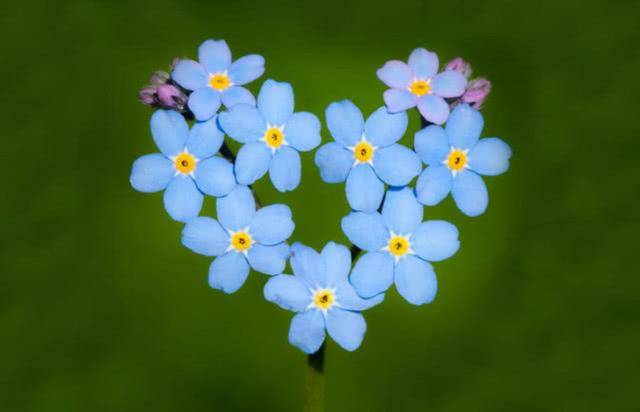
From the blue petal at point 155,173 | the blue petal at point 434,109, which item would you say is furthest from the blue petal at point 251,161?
the blue petal at point 434,109

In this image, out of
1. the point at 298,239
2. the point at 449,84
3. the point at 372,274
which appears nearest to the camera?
the point at 372,274

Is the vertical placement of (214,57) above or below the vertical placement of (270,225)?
above

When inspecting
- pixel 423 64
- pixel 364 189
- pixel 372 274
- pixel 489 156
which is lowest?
pixel 372 274

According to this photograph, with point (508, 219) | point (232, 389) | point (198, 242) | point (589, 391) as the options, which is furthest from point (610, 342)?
point (198, 242)

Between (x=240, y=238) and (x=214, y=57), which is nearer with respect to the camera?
(x=240, y=238)

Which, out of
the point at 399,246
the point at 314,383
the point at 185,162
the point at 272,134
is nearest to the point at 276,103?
the point at 272,134

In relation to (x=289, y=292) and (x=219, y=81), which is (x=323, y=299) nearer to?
(x=289, y=292)
